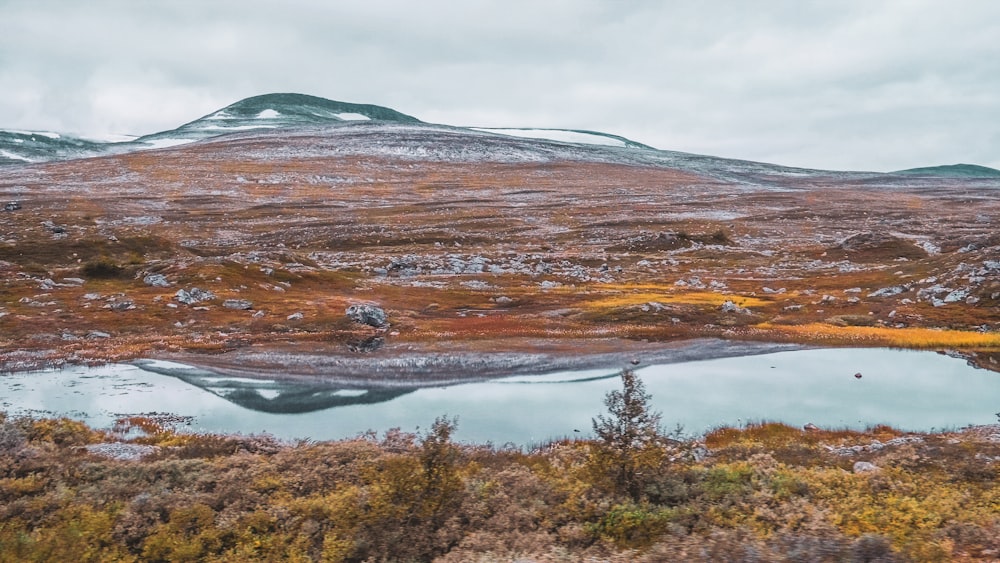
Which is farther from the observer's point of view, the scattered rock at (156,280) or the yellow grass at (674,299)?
the scattered rock at (156,280)

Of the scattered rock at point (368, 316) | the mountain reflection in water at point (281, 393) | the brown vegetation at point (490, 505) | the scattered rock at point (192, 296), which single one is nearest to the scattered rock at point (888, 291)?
the brown vegetation at point (490, 505)

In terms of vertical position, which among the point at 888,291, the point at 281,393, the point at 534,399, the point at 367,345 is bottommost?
the point at 534,399

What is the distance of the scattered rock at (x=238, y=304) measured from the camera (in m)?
Result: 56.2

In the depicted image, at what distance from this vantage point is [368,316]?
52125 mm

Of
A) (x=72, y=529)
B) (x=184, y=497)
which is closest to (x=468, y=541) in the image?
(x=184, y=497)

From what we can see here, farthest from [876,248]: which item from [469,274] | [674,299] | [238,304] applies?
[238,304]

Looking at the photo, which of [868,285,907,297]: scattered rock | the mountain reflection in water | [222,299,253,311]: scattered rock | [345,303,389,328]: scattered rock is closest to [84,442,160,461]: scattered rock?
the mountain reflection in water

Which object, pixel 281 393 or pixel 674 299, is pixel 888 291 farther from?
pixel 281 393

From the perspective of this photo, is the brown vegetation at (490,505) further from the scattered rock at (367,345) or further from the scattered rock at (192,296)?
the scattered rock at (192,296)

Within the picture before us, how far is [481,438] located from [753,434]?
1207cm

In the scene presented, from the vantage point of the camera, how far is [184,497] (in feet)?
58.2

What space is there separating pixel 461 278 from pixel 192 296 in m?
33.4

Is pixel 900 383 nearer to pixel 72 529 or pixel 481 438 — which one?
pixel 481 438

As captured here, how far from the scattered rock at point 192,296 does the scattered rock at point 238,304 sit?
2.30m
